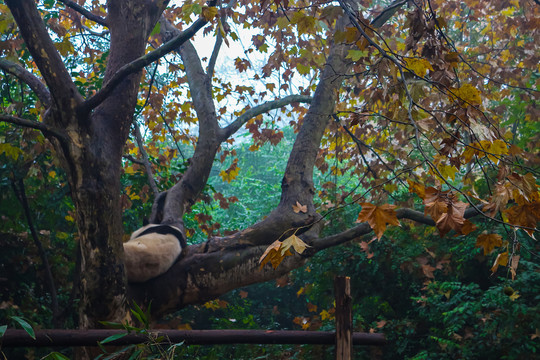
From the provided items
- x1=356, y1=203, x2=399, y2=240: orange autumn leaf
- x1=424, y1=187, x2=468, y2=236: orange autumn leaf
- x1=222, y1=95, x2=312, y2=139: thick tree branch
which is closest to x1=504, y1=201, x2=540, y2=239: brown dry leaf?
x1=424, y1=187, x2=468, y2=236: orange autumn leaf

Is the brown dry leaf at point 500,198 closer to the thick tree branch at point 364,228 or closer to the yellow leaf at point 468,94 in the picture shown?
the yellow leaf at point 468,94

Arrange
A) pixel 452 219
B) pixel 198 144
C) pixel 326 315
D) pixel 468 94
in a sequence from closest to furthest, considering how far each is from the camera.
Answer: pixel 452 219, pixel 468 94, pixel 198 144, pixel 326 315

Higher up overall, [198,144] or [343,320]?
[198,144]

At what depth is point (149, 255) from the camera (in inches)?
135

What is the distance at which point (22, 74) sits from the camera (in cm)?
350

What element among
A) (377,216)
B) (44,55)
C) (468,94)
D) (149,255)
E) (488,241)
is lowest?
(488,241)

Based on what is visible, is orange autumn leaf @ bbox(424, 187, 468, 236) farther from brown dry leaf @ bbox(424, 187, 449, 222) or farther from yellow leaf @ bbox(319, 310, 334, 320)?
yellow leaf @ bbox(319, 310, 334, 320)

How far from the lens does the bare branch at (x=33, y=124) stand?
2.78 m

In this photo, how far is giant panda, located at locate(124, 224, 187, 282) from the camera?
3.39 m

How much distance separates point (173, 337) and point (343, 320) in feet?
2.88

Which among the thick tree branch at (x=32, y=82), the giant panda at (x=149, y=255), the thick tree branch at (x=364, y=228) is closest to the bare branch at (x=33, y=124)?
the thick tree branch at (x=32, y=82)

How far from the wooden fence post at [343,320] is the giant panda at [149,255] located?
1.53 meters

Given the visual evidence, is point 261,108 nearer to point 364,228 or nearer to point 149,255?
point 364,228

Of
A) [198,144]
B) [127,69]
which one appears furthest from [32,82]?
[198,144]
